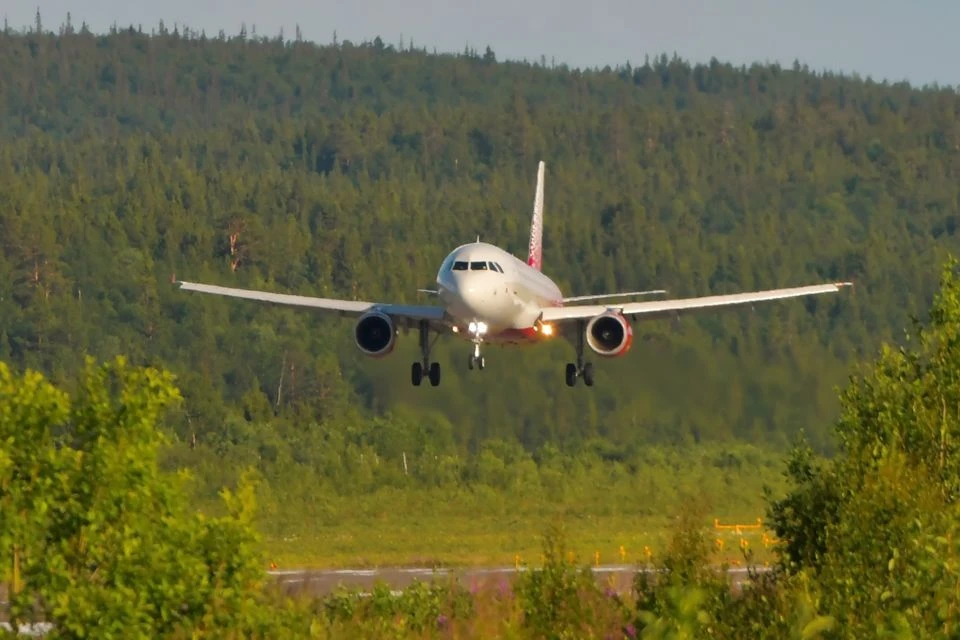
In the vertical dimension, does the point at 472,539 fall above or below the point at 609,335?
below

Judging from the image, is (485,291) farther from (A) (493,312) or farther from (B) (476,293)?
(A) (493,312)

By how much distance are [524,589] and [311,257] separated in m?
117

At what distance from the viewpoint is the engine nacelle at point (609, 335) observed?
5069 cm

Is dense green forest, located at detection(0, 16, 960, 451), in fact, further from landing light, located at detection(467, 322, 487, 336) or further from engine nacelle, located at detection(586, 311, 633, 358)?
landing light, located at detection(467, 322, 487, 336)

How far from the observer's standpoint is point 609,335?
2002 inches

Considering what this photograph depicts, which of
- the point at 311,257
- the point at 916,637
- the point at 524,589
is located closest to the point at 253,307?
the point at 311,257

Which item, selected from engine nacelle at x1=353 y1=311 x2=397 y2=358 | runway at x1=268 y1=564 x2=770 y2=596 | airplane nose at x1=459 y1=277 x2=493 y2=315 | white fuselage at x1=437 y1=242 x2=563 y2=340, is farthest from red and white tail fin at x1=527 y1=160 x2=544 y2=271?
airplane nose at x1=459 y1=277 x2=493 y2=315

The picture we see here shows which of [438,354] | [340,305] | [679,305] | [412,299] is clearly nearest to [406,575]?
[340,305]

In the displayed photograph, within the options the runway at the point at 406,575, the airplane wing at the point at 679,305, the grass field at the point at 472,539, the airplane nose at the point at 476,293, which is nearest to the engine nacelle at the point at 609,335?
the airplane wing at the point at 679,305

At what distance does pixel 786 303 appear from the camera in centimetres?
12312

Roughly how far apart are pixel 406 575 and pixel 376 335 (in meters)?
Result: 6.35

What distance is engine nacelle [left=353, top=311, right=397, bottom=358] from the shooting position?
164 feet

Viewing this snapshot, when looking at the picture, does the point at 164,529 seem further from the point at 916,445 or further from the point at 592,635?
the point at 916,445

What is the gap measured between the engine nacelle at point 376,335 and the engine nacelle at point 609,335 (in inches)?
190
